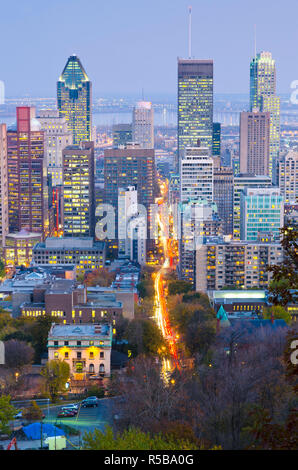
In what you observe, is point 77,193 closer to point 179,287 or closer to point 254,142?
point 179,287

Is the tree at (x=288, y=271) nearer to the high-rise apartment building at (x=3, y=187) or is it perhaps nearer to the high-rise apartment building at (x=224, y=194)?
the high-rise apartment building at (x=3, y=187)

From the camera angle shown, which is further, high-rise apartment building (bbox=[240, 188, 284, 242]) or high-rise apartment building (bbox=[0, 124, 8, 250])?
high-rise apartment building (bbox=[0, 124, 8, 250])

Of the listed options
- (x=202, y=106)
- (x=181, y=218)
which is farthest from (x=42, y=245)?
(x=202, y=106)

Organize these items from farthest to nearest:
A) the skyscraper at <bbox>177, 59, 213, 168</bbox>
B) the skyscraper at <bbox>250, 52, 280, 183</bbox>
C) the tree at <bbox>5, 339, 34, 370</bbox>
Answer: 1. the skyscraper at <bbox>250, 52, 280, 183</bbox>
2. the skyscraper at <bbox>177, 59, 213, 168</bbox>
3. the tree at <bbox>5, 339, 34, 370</bbox>

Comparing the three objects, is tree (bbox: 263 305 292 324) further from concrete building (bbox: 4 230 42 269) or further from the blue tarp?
concrete building (bbox: 4 230 42 269)

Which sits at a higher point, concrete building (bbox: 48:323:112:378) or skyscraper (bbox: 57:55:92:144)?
skyscraper (bbox: 57:55:92:144)

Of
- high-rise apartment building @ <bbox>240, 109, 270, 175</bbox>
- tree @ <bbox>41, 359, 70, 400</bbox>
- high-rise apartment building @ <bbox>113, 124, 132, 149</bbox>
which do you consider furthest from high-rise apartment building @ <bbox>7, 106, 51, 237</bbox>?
high-rise apartment building @ <bbox>113, 124, 132, 149</bbox>
